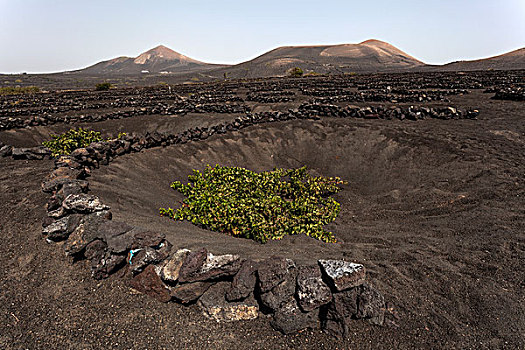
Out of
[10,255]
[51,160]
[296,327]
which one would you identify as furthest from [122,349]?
[51,160]

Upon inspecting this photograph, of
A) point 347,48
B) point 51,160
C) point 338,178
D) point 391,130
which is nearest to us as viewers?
point 51,160

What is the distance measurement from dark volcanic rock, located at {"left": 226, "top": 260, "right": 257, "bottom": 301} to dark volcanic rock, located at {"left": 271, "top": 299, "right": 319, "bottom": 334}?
1.86ft

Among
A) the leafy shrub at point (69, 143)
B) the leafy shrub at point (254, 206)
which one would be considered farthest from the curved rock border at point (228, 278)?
the leafy shrub at point (69, 143)

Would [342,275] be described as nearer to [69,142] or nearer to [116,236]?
[116,236]

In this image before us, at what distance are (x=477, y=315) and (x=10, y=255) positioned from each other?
28.4 ft

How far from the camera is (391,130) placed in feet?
50.2

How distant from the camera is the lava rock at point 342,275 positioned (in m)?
4.09

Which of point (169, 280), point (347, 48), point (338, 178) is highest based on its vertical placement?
point (347, 48)

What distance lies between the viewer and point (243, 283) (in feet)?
14.2

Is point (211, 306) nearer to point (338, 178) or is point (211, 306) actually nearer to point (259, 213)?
point (259, 213)

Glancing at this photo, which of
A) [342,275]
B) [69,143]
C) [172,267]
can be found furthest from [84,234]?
[69,143]

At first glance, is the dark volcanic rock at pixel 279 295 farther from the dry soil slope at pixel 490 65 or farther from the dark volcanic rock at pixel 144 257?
the dry soil slope at pixel 490 65

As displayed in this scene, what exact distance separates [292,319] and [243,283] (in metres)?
0.92

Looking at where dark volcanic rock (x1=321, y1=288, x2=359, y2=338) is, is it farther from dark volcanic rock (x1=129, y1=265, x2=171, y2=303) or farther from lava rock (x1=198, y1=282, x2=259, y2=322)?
dark volcanic rock (x1=129, y1=265, x2=171, y2=303)
